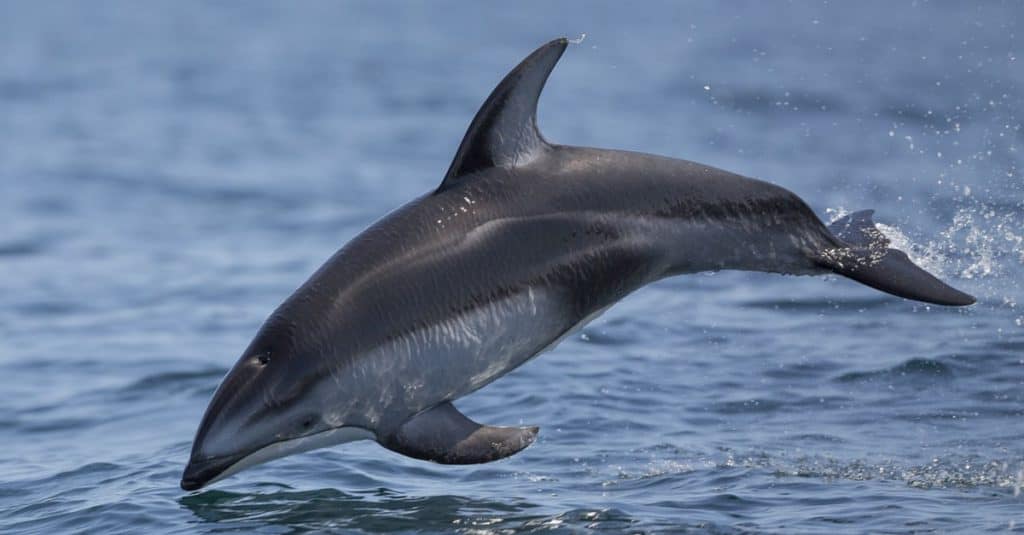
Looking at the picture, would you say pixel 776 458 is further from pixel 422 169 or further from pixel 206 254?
pixel 422 169

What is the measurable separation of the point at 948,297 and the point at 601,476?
2.26 meters

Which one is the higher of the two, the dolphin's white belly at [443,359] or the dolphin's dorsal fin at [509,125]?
the dolphin's dorsal fin at [509,125]

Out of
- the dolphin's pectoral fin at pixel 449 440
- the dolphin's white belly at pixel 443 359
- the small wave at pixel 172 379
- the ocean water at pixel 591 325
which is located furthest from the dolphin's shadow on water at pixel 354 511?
the small wave at pixel 172 379

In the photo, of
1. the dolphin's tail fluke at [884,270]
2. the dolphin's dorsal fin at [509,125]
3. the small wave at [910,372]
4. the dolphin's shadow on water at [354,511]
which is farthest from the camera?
the small wave at [910,372]

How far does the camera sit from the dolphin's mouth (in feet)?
21.7

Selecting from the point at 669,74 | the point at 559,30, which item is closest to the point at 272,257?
the point at 669,74

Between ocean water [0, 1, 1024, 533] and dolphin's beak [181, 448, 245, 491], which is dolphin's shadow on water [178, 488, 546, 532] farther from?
dolphin's beak [181, 448, 245, 491]

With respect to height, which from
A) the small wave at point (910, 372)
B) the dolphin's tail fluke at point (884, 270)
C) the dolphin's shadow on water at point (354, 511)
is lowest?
the dolphin's shadow on water at point (354, 511)

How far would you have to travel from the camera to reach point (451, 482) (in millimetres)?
8789

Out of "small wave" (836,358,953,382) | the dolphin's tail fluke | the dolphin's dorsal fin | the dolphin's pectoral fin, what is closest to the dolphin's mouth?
the dolphin's pectoral fin

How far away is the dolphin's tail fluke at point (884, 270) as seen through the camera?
24.6 feet

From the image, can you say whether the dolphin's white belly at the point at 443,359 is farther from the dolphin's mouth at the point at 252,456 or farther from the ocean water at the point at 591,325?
the ocean water at the point at 591,325

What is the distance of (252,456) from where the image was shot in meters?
6.68

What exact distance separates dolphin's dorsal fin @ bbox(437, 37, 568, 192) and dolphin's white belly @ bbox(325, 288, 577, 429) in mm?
633
